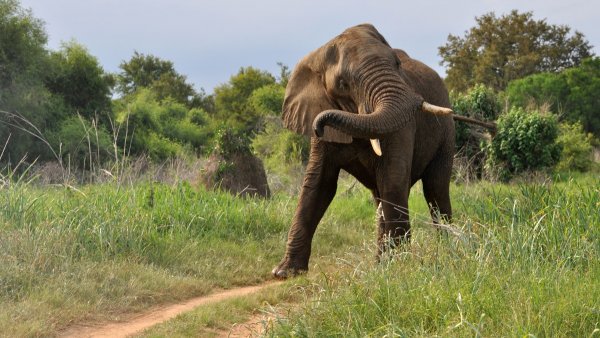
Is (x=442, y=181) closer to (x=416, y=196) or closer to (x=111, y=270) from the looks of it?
(x=111, y=270)

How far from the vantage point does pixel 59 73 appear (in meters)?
26.2

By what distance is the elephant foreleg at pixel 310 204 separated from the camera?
22.5 ft

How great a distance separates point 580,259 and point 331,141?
7.80 ft

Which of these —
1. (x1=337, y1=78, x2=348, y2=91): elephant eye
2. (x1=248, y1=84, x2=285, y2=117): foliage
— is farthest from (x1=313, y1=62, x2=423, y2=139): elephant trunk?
(x1=248, y1=84, x2=285, y2=117): foliage

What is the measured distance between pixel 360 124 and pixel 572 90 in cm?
3185

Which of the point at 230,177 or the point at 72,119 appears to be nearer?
the point at 230,177

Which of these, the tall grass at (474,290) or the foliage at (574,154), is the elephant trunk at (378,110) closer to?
the tall grass at (474,290)

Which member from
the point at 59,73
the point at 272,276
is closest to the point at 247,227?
the point at 272,276

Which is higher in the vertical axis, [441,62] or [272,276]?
[441,62]

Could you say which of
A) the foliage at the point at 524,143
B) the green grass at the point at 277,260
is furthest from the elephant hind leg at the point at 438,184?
the foliage at the point at 524,143

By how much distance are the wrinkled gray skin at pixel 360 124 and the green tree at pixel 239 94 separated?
102 feet

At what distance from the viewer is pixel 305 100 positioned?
679 cm

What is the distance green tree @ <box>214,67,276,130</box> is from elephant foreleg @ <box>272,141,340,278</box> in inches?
1230

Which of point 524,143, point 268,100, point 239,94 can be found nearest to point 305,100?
point 524,143
